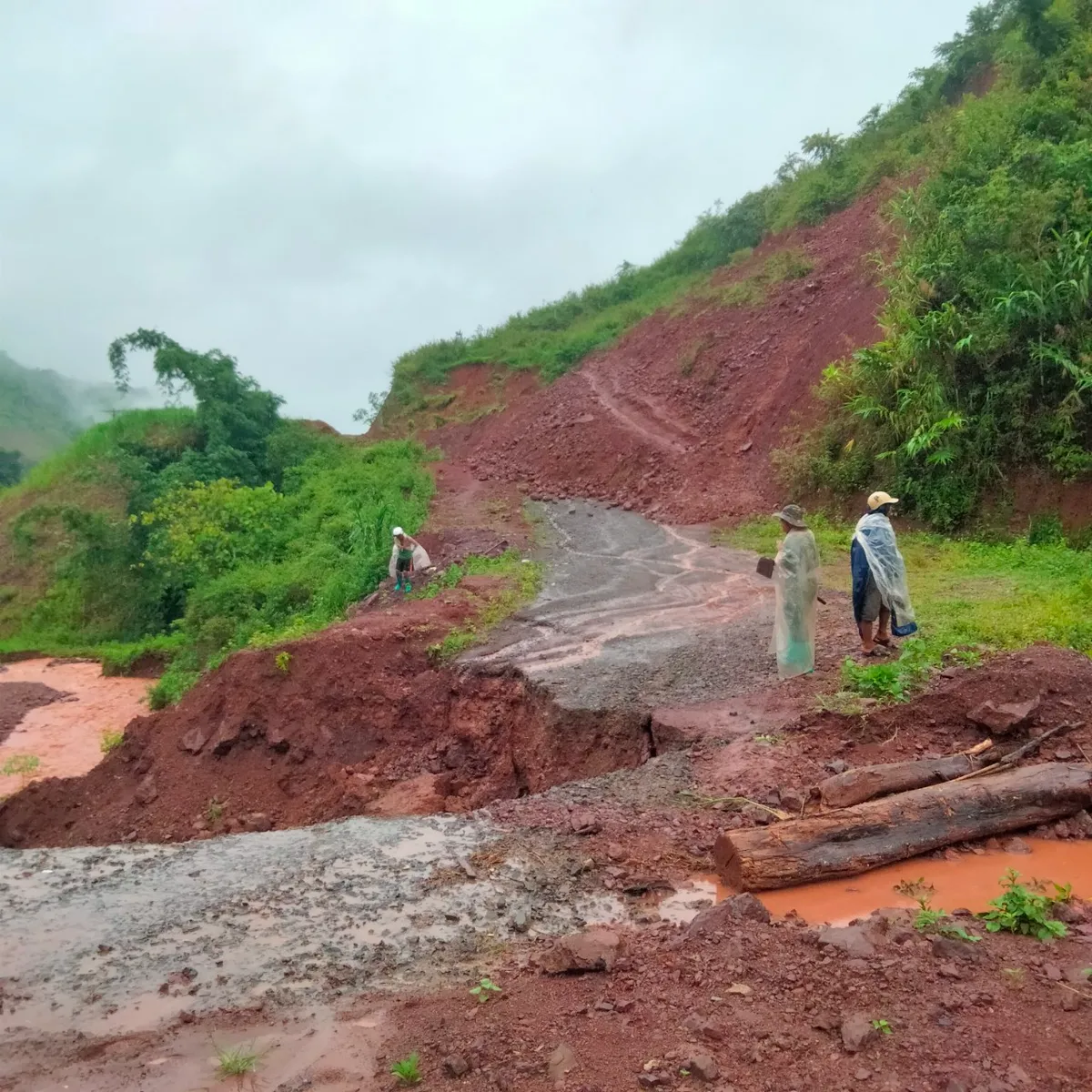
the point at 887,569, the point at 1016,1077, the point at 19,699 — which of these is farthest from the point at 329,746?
the point at 19,699

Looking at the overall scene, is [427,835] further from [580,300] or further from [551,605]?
[580,300]

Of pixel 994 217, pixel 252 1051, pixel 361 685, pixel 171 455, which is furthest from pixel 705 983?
pixel 171 455

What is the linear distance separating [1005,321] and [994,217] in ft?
5.68

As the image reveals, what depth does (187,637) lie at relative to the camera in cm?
1598

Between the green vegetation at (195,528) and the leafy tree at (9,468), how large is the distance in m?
13.5

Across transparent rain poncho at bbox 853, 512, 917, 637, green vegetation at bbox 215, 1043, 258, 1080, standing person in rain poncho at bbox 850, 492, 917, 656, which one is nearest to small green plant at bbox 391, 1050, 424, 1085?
green vegetation at bbox 215, 1043, 258, 1080

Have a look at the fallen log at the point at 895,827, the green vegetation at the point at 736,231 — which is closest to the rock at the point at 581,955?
the fallen log at the point at 895,827

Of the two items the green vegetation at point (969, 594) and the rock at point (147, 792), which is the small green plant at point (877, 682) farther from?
the rock at point (147, 792)

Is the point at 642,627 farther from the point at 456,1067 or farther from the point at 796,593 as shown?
the point at 456,1067

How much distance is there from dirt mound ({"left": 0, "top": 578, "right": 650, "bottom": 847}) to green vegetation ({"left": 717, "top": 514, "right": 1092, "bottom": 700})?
2237 millimetres

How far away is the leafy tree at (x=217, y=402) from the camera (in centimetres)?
2447

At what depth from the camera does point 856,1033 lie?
2.99 metres

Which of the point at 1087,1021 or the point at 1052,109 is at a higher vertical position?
the point at 1052,109

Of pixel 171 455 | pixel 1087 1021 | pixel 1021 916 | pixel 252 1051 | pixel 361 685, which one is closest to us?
pixel 1087 1021
